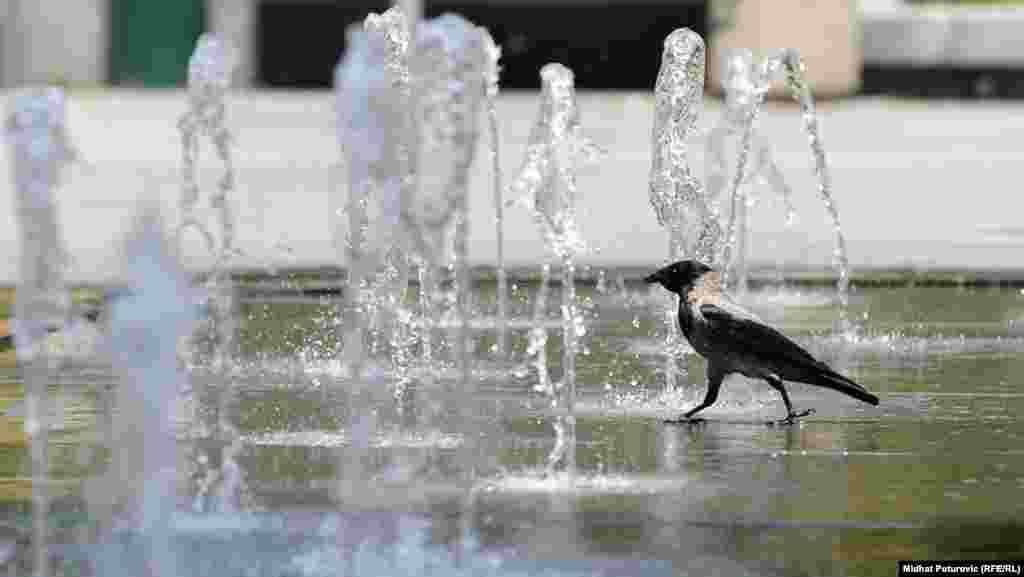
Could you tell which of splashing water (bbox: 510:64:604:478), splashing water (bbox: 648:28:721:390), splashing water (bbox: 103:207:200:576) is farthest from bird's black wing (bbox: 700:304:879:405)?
splashing water (bbox: 648:28:721:390)

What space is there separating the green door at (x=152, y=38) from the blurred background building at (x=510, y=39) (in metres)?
0.01

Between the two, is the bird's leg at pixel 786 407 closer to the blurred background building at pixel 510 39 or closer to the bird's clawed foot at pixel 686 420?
the bird's clawed foot at pixel 686 420

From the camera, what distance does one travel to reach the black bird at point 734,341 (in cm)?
912

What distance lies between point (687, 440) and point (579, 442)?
374 mm

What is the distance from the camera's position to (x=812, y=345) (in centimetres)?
1228

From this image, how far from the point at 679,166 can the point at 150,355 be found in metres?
6.12

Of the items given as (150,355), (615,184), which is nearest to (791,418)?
(150,355)

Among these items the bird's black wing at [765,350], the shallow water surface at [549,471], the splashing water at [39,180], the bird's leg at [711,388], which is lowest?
the shallow water surface at [549,471]

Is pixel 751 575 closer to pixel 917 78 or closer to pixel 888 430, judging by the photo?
pixel 888 430

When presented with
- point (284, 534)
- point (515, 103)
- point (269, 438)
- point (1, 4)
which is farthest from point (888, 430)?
point (1, 4)

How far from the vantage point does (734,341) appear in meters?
9.17

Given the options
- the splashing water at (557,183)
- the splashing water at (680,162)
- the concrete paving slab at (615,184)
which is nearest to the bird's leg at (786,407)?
the splashing water at (557,183)

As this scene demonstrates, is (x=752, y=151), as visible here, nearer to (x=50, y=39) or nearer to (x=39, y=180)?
(x=39, y=180)

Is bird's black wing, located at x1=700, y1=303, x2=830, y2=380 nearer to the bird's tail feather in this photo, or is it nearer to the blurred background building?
the bird's tail feather
